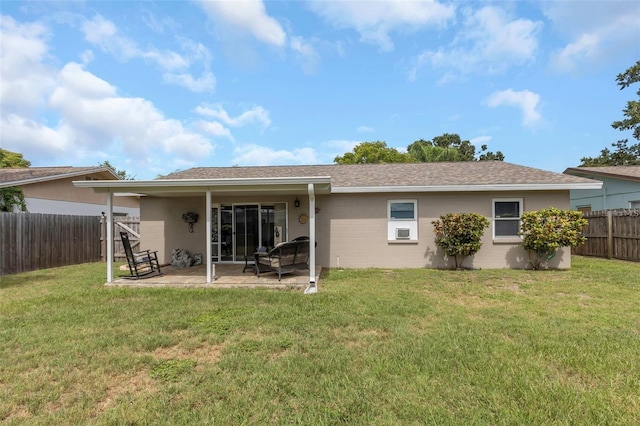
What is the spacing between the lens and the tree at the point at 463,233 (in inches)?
357

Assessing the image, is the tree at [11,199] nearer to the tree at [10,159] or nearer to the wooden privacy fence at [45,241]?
the wooden privacy fence at [45,241]

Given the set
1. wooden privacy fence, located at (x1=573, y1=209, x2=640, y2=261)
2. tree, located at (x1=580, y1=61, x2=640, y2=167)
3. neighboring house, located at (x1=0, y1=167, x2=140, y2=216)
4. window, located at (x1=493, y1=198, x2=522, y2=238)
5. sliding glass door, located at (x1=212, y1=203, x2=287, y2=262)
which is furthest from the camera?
tree, located at (x1=580, y1=61, x2=640, y2=167)

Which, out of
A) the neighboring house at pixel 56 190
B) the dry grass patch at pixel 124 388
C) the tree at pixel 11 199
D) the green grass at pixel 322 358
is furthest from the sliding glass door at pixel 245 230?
the tree at pixel 11 199

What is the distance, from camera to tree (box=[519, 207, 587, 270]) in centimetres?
892

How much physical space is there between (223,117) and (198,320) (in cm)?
1425

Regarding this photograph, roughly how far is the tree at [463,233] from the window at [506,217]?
81 cm

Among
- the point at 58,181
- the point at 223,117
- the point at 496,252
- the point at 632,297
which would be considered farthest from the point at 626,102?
the point at 58,181

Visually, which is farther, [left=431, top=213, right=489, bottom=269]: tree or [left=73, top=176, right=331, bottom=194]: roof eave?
[left=431, top=213, right=489, bottom=269]: tree

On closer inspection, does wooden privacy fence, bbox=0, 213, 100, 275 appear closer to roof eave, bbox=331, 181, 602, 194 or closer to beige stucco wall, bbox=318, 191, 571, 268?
beige stucco wall, bbox=318, 191, 571, 268

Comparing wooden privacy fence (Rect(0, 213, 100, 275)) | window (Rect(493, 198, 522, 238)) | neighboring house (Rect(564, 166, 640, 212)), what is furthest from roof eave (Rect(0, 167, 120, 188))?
neighboring house (Rect(564, 166, 640, 212))

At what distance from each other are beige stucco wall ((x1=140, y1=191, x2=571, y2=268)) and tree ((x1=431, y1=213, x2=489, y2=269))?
630 mm

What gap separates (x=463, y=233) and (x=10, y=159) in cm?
3428

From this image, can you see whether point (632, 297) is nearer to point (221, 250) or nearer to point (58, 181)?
point (221, 250)

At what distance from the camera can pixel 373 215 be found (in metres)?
10.1
